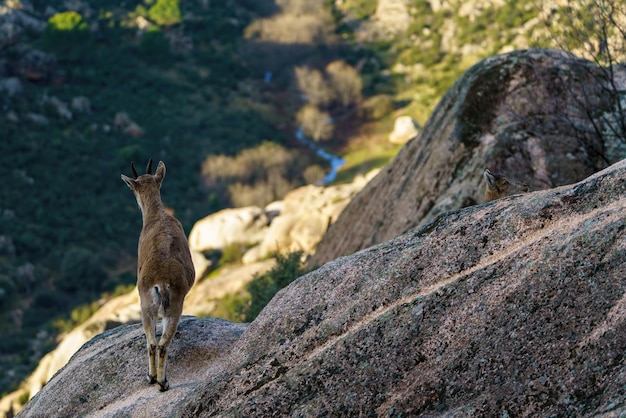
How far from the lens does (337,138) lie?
307ft

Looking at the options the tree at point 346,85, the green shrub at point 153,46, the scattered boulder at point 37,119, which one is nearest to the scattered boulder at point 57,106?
the scattered boulder at point 37,119

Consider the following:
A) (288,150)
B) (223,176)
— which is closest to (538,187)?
(223,176)

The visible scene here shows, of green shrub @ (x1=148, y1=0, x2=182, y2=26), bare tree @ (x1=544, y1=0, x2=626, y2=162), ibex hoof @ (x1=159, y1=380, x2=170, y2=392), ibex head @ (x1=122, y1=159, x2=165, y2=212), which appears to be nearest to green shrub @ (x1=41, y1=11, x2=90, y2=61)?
green shrub @ (x1=148, y1=0, x2=182, y2=26)

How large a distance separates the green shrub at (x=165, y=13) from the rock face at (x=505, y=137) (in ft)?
312

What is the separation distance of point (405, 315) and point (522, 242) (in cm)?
161

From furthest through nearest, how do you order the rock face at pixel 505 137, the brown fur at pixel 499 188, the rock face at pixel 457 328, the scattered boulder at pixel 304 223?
1. the scattered boulder at pixel 304 223
2. the rock face at pixel 505 137
3. the brown fur at pixel 499 188
4. the rock face at pixel 457 328

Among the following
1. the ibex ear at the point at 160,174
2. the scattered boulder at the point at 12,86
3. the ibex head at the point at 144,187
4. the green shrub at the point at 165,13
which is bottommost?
the ibex head at the point at 144,187

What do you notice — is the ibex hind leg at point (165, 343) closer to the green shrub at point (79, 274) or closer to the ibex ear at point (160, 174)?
the ibex ear at point (160, 174)

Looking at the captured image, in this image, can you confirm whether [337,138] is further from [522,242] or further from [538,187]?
[522,242]

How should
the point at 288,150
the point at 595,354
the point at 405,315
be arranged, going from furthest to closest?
the point at 288,150 → the point at 405,315 → the point at 595,354

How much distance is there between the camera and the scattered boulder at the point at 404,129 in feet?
267

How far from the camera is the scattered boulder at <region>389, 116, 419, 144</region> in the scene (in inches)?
3209

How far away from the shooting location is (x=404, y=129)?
269ft

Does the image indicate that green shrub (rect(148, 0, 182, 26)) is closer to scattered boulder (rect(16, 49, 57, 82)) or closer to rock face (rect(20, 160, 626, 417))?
scattered boulder (rect(16, 49, 57, 82))
